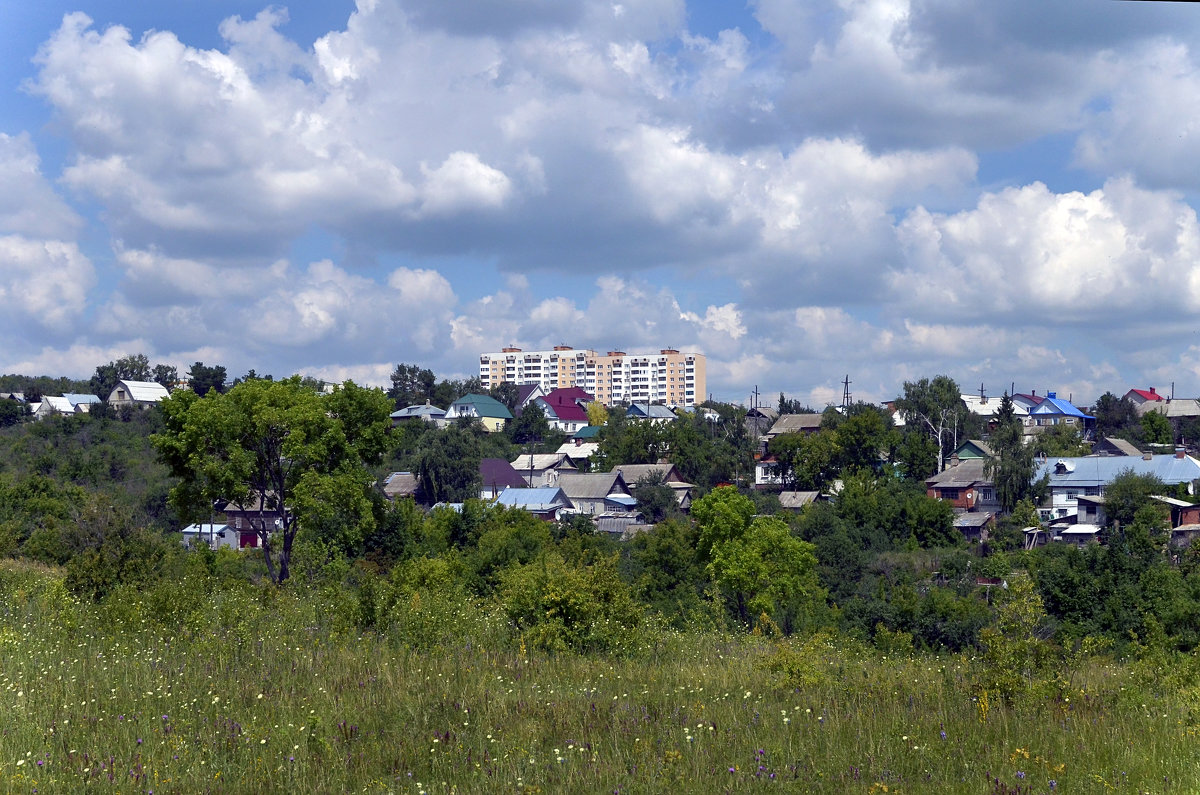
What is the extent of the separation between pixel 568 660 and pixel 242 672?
267 cm

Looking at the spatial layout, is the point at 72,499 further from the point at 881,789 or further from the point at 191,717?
the point at 881,789

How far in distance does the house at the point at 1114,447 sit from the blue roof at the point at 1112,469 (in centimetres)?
957

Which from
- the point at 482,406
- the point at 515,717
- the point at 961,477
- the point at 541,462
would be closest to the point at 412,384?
the point at 482,406

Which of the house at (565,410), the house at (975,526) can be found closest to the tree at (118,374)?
the house at (565,410)

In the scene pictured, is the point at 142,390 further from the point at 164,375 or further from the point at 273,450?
the point at 273,450

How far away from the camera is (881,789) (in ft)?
15.7

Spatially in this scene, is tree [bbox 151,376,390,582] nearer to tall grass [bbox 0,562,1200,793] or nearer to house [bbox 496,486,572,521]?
tall grass [bbox 0,562,1200,793]

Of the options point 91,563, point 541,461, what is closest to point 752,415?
point 541,461

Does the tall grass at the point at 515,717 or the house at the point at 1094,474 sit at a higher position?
the tall grass at the point at 515,717

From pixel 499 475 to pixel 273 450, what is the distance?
51390 mm

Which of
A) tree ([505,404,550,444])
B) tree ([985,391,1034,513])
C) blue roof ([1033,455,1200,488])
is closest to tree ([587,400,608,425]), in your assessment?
tree ([505,404,550,444])

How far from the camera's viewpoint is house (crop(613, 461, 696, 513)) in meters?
73.4

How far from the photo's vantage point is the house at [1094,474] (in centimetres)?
6106

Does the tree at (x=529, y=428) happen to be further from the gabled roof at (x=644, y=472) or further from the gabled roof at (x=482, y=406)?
the gabled roof at (x=644, y=472)
